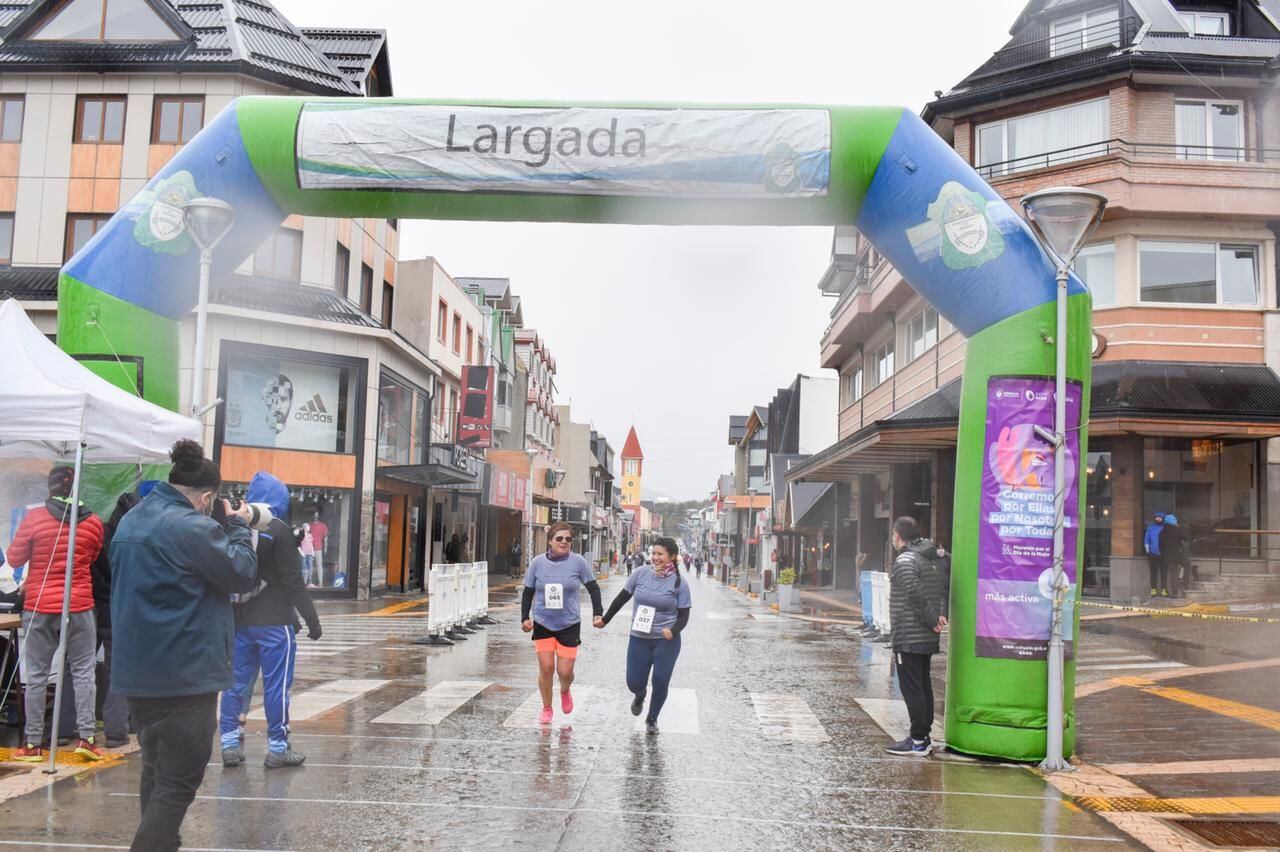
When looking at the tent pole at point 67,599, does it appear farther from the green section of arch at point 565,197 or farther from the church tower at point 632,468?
the church tower at point 632,468

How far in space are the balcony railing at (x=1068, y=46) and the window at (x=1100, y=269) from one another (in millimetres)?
4032

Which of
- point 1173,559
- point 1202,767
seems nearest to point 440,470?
point 1173,559

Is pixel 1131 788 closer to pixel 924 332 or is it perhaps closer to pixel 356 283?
pixel 924 332

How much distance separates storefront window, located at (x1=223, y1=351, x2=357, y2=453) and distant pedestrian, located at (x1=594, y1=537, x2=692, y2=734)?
1813cm

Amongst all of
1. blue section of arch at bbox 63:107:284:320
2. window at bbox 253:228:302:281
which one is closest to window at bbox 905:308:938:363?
window at bbox 253:228:302:281

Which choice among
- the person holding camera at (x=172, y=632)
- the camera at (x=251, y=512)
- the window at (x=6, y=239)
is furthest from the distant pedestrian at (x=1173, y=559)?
the window at (x=6, y=239)

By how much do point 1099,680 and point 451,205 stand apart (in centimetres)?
909

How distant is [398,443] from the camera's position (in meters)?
30.3

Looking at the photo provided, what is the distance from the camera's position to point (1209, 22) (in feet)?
86.0

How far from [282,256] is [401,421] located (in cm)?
581

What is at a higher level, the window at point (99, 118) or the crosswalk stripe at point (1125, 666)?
the window at point (99, 118)

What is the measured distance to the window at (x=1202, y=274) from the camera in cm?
2334

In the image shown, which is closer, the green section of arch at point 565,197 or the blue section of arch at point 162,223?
the green section of arch at point 565,197

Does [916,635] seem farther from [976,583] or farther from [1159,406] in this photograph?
[1159,406]
